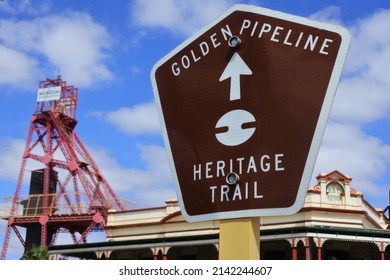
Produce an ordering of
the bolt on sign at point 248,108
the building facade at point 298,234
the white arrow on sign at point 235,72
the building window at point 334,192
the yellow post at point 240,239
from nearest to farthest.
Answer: the bolt on sign at point 248,108 < the yellow post at point 240,239 < the white arrow on sign at point 235,72 < the building facade at point 298,234 < the building window at point 334,192

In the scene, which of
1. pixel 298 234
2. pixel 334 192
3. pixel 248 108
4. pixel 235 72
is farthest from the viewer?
pixel 334 192

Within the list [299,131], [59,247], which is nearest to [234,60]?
[299,131]

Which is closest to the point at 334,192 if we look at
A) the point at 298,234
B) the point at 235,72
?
the point at 298,234

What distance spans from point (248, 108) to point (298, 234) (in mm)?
22514

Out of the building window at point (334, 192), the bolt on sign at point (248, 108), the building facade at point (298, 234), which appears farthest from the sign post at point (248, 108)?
the building window at point (334, 192)

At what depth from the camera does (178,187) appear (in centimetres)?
1162

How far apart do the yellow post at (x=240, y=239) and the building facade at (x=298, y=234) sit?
21432 mm

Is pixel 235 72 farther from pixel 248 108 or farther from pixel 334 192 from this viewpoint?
pixel 334 192

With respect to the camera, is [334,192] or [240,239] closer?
[240,239]

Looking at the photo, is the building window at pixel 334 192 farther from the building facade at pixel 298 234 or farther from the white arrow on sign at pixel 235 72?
the white arrow on sign at pixel 235 72

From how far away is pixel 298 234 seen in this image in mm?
31766

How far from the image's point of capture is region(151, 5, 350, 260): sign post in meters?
9.93

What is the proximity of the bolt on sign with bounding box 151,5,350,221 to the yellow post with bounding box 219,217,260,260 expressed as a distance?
0.19 metres

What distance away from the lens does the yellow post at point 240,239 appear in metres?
10.3
